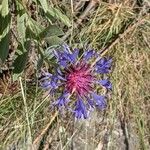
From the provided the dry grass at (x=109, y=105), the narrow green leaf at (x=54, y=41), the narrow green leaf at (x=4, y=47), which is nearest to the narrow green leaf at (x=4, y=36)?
the narrow green leaf at (x=4, y=47)

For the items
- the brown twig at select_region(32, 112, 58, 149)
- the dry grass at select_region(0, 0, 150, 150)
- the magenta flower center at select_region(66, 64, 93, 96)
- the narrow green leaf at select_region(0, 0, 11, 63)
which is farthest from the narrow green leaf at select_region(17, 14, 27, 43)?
the brown twig at select_region(32, 112, 58, 149)

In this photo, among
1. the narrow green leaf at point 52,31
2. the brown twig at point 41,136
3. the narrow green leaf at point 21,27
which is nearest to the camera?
the narrow green leaf at point 52,31

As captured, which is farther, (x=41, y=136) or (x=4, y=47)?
(x=41, y=136)

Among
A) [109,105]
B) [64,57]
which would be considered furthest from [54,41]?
[109,105]

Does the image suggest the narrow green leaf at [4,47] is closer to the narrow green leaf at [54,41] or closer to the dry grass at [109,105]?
the narrow green leaf at [54,41]

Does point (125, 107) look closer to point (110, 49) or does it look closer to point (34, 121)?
Result: point (110, 49)

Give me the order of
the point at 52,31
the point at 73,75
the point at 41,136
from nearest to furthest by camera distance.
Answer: the point at 52,31, the point at 73,75, the point at 41,136

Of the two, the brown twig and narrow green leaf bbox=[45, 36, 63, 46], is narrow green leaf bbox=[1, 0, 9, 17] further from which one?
the brown twig

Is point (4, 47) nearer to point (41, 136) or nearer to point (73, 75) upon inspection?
point (73, 75)
